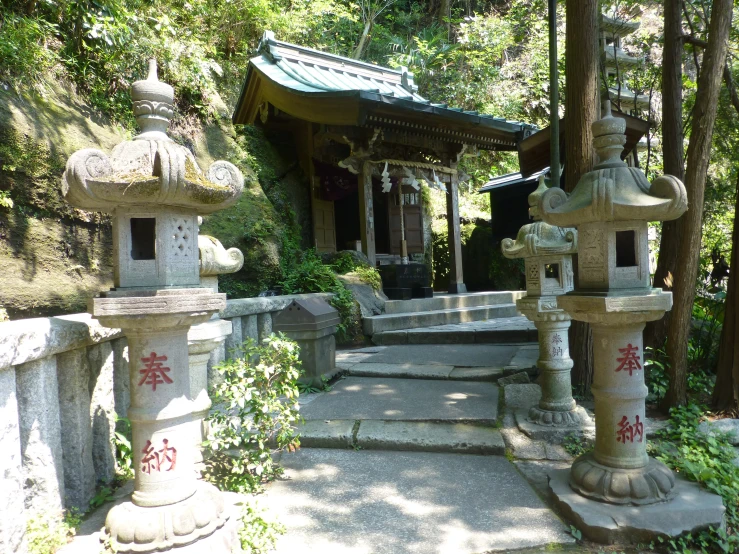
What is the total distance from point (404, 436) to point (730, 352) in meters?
3.14

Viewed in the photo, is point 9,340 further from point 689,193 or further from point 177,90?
point 177,90

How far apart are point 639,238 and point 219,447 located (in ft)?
10.6

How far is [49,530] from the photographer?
2.46 metres

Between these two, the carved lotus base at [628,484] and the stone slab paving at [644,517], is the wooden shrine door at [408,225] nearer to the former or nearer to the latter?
the carved lotus base at [628,484]

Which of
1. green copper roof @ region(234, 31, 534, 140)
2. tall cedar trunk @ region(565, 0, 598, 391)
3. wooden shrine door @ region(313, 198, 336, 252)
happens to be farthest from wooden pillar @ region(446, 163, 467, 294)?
tall cedar trunk @ region(565, 0, 598, 391)

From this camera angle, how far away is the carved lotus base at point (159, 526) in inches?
95.7

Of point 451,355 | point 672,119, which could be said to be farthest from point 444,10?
point 451,355

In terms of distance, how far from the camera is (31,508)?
244 centimetres

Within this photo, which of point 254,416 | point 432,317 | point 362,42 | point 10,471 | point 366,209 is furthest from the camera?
A: point 362,42

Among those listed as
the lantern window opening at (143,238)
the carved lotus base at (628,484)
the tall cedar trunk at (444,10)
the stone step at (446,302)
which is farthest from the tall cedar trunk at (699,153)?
the tall cedar trunk at (444,10)

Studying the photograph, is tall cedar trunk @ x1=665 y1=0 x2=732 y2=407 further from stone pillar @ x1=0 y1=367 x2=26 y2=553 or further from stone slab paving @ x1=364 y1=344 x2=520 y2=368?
stone pillar @ x1=0 y1=367 x2=26 y2=553

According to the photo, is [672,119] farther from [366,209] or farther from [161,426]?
[366,209]

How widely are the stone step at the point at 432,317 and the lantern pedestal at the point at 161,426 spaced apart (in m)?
5.37

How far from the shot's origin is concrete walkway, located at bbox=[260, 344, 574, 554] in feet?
9.09
